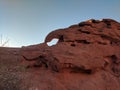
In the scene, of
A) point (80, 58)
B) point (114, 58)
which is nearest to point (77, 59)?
point (80, 58)

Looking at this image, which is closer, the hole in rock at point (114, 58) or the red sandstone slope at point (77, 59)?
the red sandstone slope at point (77, 59)

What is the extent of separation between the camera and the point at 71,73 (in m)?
20.3

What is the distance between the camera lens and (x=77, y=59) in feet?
65.8

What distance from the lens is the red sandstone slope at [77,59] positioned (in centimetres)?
1928

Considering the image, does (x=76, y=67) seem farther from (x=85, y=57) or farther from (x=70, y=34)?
(x=70, y=34)

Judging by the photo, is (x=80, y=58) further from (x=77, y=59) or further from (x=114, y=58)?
(x=114, y=58)

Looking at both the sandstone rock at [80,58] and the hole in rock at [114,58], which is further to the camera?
the hole in rock at [114,58]

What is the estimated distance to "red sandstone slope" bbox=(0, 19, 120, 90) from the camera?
63.3 feet

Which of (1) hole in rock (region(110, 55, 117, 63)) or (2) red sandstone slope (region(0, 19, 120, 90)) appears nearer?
(2) red sandstone slope (region(0, 19, 120, 90))

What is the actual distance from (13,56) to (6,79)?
7394 mm

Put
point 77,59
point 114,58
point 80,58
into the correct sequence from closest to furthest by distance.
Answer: point 77,59 → point 80,58 → point 114,58

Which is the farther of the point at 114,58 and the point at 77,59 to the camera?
the point at 114,58

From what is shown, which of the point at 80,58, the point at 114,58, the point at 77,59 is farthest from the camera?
the point at 114,58

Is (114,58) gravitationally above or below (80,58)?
below
